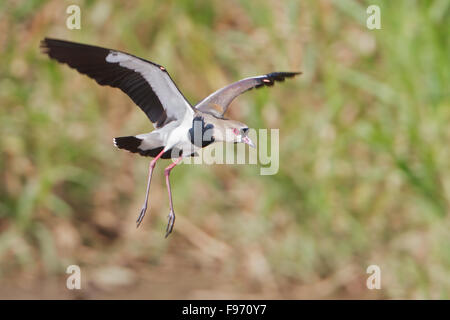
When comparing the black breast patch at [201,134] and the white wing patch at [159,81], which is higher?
the white wing patch at [159,81]

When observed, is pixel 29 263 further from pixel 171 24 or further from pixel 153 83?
pixel 153 83

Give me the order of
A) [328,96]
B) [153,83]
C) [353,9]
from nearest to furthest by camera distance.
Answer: [153,83], [353,9], [328,96]

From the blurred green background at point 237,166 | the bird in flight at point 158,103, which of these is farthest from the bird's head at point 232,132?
the blurred green background at point 237,166

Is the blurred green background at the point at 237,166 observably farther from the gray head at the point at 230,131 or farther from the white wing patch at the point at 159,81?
the gray head at the point at 230,131

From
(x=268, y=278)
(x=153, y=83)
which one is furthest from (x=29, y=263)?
(x=153, y=83)

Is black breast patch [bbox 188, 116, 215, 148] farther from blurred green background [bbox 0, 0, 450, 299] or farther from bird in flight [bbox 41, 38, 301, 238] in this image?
blurred green background [bbox 0, 0, 450, 299]
